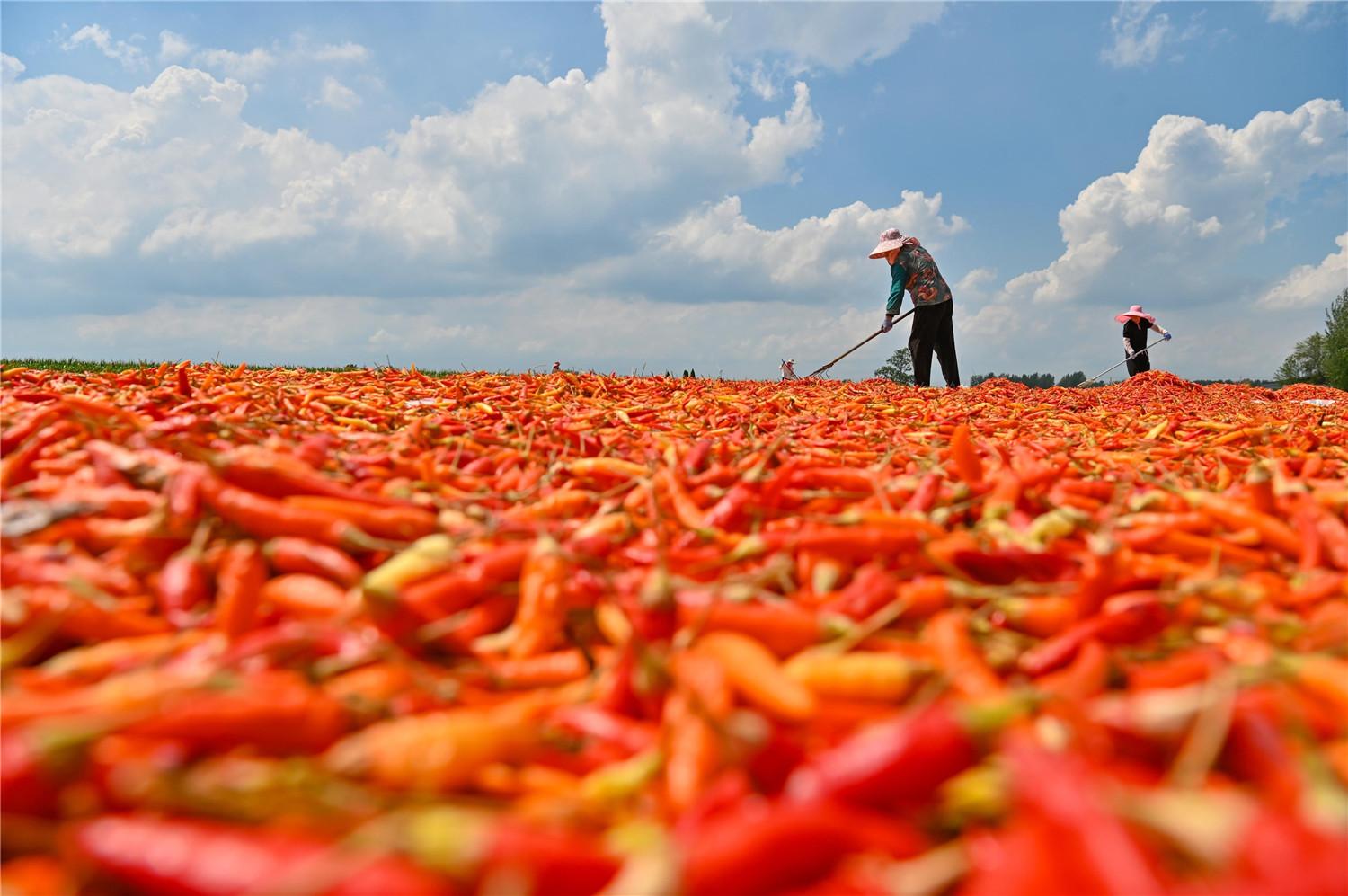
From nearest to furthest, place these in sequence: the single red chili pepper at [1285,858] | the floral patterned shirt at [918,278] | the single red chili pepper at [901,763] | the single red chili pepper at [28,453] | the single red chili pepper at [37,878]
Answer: the single red chili pepper at [1285,858] < the single red chili pepper at [37,878] < the single red chili pepper at [901,763] < the single red chili pepper at [28,453] < the floral patterned shirt at [918,278]

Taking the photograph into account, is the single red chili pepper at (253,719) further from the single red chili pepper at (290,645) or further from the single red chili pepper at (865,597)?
the single red chili pepper at (865,597)

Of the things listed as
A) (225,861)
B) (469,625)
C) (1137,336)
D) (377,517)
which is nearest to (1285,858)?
(225,861)

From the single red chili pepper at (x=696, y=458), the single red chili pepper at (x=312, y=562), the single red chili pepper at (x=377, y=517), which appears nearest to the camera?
the single red chili pepper at (x=312, y=562)

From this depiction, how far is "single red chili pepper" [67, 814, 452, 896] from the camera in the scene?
3.75ft

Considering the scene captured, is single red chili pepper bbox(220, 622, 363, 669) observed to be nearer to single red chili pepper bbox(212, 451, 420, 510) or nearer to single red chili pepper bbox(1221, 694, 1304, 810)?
single red chili pepper bbox(212, 451, 420, 510)

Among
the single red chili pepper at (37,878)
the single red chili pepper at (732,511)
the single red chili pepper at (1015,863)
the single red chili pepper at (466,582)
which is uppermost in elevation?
the single red chili pepper at (732,511)

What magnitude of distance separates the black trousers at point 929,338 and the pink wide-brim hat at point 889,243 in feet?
3.60

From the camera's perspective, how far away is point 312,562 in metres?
2.41

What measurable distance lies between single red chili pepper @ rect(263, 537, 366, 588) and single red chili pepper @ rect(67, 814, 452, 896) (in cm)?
99

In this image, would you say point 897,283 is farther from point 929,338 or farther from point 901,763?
point 901,763

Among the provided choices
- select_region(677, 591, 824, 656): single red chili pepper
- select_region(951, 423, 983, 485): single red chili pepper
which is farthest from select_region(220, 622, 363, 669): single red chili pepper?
select_region(951, 423, 983, 485): single red chili pepper

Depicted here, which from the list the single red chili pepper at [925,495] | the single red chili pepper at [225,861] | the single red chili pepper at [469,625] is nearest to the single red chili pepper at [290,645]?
the single red chili pepper at [469,625]

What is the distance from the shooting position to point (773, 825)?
127 centimetres

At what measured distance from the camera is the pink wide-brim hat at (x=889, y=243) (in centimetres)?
1380
